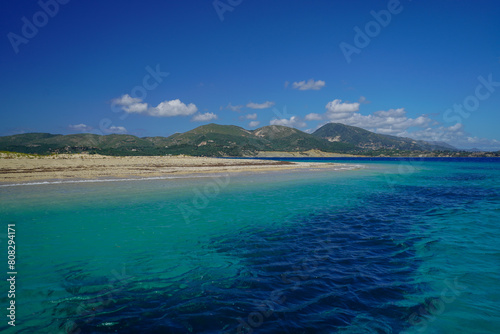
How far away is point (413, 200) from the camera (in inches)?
951

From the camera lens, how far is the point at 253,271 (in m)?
9.02

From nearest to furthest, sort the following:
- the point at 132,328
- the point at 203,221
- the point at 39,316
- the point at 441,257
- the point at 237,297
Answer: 1. the point at 132,328
2. the point at 39,316
3. the point at 237,297
4. the point at 441,257
5. the point at 203,221

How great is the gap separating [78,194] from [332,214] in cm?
2442

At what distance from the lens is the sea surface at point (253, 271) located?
6.32m

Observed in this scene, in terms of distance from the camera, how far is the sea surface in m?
6.32

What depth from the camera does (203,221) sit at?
16234mm

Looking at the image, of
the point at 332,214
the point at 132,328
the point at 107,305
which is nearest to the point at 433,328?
the point at 132,328

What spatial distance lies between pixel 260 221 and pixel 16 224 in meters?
15.0

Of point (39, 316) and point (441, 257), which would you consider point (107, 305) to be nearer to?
point (39, 316)

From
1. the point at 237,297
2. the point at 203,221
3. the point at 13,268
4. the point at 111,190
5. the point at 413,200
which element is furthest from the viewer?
the point at 111,190

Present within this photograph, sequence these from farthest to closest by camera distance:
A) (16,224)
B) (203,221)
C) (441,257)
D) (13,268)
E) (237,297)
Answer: (203,221), (16,224), (441,257), (13,268), (237,297)

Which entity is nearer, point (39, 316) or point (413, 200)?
point (39, 316)

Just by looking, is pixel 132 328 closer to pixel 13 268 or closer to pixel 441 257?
pixel 13 268

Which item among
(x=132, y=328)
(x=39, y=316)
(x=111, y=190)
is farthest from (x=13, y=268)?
(x=111, y=190)
